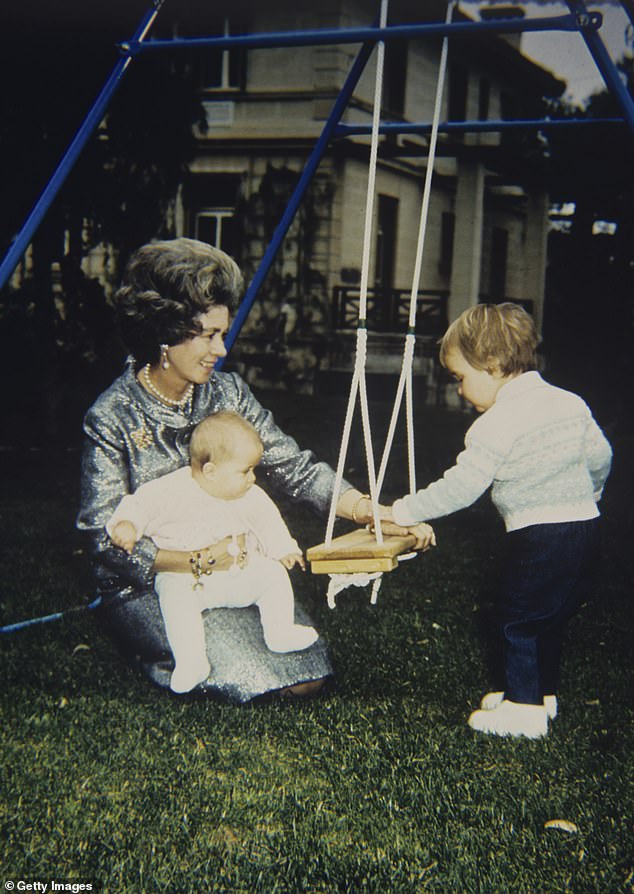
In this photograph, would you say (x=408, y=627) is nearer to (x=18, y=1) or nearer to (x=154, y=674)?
(x=154, y=674)

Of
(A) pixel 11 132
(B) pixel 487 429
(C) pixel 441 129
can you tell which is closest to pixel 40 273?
(A) pixel 11 132

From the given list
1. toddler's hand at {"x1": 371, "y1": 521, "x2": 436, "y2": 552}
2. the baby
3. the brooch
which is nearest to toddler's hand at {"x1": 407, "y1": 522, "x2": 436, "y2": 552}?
toddler's hand at {"x1": 371, "y1": 521, "x2": 436, "y2": 552}

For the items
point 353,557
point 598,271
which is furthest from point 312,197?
point 353,557

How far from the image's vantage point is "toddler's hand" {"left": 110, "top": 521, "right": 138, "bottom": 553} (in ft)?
12.0

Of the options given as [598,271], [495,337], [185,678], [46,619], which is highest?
[598,271]

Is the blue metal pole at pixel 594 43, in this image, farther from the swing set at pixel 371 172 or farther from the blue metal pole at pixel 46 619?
the blue metal pole at pixel 46 619

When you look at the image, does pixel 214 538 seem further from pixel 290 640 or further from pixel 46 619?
pixel 46 619

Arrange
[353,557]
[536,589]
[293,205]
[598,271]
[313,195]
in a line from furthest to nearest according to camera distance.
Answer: [313,195] → [598,271] → [293,205] → [536,589] → [353,557]

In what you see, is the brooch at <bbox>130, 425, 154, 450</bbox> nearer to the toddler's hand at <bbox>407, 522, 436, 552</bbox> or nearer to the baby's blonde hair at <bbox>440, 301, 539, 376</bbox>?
the toddler's hand at <bbox>407, 522, 436, 552</bbox>

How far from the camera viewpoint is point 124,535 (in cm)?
368

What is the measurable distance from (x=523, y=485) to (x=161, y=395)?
1427mm

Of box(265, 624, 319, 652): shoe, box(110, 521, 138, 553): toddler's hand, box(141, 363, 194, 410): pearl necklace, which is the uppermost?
box(141, 363, 194, 410): pearl necklace

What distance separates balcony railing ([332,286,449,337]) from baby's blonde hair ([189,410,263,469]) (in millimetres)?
13581

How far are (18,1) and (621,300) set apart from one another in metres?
9.05
